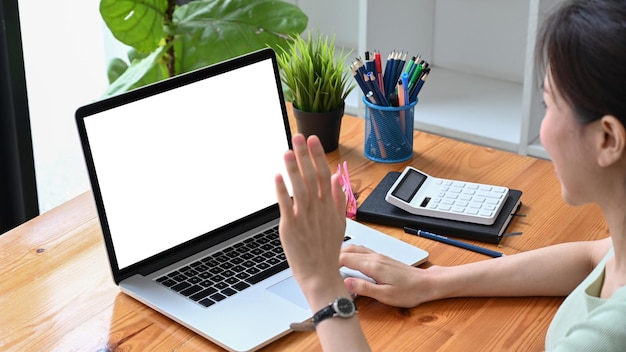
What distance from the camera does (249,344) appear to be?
3.47 feet

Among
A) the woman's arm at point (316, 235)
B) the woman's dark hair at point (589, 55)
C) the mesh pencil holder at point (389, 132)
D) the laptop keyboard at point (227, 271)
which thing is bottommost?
the laptop keyboard at point (227, 271)

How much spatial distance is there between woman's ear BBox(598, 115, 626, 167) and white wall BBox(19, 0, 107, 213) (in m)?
2.14

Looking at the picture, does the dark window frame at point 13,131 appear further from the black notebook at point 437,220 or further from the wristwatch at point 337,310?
the wristwatch at point 337,310

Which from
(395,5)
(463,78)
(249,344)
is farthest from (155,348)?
(463,78)

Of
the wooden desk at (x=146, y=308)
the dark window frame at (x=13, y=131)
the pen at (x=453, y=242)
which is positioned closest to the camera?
the wooden desk at (x=146, y=308)

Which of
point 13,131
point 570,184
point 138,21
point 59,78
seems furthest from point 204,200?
point 59,78

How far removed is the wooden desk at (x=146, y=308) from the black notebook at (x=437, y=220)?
2 centimetres

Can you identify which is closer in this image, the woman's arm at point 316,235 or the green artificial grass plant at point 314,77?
the woman's arm at point 316,235

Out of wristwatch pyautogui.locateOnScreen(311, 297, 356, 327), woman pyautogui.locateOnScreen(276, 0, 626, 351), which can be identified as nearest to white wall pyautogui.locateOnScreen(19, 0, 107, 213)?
woman pyautogui.locateOnScreen(276, 0, 626, 351)

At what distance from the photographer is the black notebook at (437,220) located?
133cm

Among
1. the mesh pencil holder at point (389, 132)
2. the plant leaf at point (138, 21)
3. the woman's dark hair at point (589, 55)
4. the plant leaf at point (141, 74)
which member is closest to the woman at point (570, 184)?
the woman's dark hair at point (589, 55)

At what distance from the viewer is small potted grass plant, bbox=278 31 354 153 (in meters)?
1.58

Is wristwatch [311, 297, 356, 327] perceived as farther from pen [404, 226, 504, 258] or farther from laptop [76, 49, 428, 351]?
pen [404, 226, 504, 258]

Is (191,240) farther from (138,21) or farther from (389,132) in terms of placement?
(138,21)
